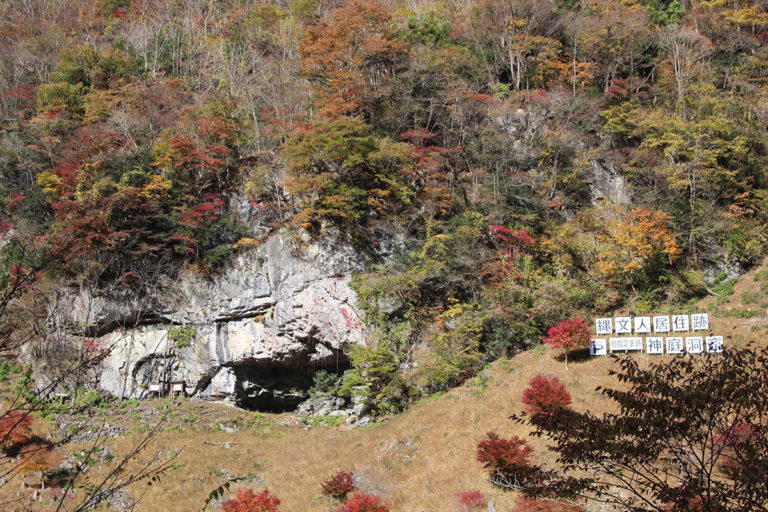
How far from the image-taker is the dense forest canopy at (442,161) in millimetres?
21250

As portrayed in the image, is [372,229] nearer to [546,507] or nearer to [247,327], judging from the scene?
[247,327]

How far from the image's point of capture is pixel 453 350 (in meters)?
19.9

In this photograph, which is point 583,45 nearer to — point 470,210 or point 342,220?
point 470,210

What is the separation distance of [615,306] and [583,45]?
658 inches

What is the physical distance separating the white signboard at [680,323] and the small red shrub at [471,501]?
10222 millimetres

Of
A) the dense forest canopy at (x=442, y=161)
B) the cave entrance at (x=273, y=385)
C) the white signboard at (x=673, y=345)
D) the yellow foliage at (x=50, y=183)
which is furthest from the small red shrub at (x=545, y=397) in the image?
the yellow foliage at (x=50, y=183)

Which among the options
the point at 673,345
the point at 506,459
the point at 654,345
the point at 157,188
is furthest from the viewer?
the point at 157,188

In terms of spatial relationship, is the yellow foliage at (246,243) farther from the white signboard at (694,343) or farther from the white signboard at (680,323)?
the white signboard at (694,343)

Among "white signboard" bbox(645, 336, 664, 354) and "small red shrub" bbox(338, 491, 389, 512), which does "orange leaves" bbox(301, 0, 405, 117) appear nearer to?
"white signboard" bbox(645, 336, 664, 354)

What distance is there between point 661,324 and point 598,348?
7.66 feet

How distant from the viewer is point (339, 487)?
13820mm

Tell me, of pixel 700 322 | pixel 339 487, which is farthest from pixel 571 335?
pixel 339 487

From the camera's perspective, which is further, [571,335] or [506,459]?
[571,335]

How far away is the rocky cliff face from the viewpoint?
2130 cm
